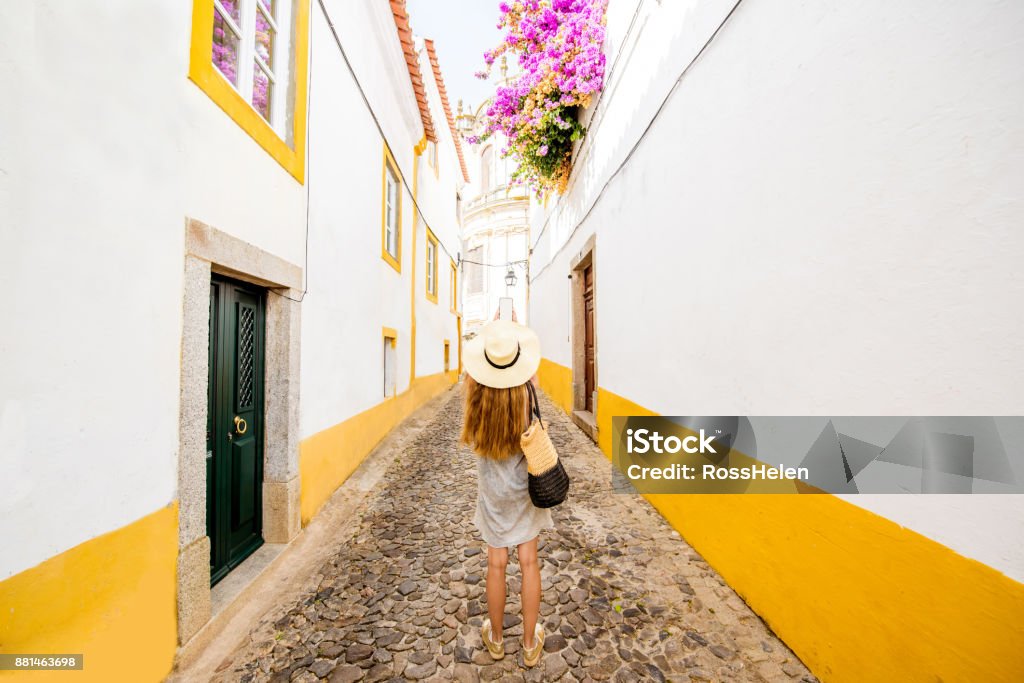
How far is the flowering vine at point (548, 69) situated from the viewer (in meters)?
5.70

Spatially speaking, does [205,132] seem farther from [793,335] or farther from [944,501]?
[944,501]

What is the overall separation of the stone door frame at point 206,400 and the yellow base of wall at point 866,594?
11.2ft

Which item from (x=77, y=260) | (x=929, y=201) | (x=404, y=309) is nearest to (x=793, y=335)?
(x=929, y=201)

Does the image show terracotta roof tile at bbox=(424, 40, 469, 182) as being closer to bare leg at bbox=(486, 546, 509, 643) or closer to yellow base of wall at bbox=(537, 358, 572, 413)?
yellow base of wall at bbox=(537, 358, 572, 413)

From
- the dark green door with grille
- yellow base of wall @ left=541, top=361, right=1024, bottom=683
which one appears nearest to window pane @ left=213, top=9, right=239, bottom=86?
the dark green door with grille

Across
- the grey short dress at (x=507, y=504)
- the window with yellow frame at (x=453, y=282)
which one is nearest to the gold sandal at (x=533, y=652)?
the grey short dress at (x=507, y=504)

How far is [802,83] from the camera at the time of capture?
83.0 inches

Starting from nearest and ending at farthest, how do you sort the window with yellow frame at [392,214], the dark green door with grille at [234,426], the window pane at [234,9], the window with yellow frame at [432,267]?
the dark green door with grille at [234,426] < the window pane at [234,9] < the window with yellow frame at [392,214] < the window with yellow frame at [432,267]

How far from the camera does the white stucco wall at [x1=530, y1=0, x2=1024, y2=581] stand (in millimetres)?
1319

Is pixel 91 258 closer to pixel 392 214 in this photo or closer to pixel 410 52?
pixel 392 214

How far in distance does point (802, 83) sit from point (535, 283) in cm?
1158

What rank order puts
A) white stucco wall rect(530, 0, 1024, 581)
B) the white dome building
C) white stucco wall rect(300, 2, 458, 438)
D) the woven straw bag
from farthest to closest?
the white dome building < white stucco wall rect(300, 2, 458, 438) < the woven straw bag < white stucco wall rect(530, 0, 1024, 581)

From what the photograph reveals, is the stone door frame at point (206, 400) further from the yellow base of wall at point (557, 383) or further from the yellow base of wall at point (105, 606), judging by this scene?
the yellow base of wall at point (557, 383)

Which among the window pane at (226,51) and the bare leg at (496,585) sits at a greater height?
the window pane at (226,51)
